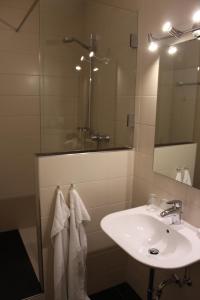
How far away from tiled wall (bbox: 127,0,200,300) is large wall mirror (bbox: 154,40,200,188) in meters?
0.06

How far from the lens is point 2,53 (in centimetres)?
247

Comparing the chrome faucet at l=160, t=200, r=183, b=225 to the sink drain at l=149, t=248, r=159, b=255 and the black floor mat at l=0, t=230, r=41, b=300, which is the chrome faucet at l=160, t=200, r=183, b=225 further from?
the black floor mat at l=0, t=230, r=41, b=300

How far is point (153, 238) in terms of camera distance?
1.51 meters

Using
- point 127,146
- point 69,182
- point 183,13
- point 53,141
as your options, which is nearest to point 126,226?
point 69,182

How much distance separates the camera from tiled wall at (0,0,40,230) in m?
2.47

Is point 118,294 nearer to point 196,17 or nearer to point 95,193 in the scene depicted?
point 95,193

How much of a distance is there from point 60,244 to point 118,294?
0.78 meters

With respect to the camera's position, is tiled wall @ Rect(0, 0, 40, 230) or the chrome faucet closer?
the chrome faucet

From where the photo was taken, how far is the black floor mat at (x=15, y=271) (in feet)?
6.26

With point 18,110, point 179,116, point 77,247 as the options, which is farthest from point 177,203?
point 18,110

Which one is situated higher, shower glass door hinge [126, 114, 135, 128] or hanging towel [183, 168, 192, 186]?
shower glass door hinge [126, 114, 135, 128]

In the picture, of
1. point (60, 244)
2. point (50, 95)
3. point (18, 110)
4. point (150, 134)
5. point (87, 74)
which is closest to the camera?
point (60, 244)

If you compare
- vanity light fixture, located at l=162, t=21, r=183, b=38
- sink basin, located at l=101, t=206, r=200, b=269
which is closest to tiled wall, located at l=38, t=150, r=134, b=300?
sink basin, located at l=101, t=206, r=200, b=269

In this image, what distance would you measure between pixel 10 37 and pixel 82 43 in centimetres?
81
